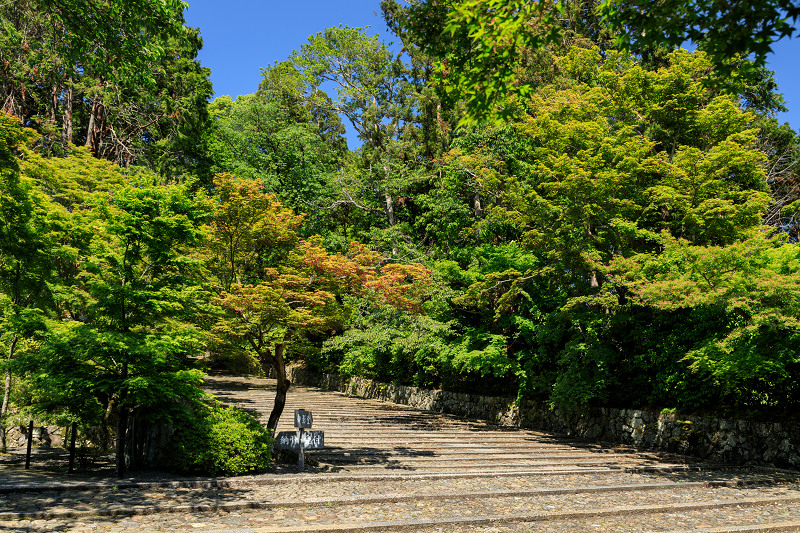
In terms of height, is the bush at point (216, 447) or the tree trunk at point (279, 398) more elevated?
the tree trunk at point (279, 398)

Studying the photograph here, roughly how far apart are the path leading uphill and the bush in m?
0.42

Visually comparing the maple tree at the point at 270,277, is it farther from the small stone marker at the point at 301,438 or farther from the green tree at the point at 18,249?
the green tree at the point at 18,249

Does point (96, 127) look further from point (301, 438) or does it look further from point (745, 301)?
point (745, 301)

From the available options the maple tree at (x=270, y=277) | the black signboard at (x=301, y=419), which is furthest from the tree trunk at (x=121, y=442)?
the black signboard at (x=301, y=419)

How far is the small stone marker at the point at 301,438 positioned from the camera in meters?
8.20

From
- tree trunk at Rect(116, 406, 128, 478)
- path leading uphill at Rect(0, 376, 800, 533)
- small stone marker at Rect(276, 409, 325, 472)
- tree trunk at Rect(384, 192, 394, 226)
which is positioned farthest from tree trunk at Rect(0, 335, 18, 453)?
tree trunk at Rect(384, 192, 394, 226)

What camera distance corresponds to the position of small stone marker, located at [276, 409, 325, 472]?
26.9ft

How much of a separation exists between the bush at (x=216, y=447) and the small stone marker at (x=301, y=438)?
0.96 feet

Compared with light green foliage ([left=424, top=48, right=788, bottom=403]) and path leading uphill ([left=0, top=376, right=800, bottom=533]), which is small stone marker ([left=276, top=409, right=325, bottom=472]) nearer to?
path leading uphill ([left=0, top=376, right=800, bottom=533])

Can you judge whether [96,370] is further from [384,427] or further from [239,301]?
[384,427]

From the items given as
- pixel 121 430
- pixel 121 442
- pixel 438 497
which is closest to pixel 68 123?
pixel 121 430

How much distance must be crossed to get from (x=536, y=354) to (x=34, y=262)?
13.0 m

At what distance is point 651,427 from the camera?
1225 cm

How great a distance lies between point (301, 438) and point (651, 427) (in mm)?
9158
